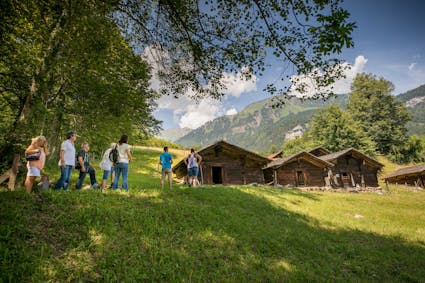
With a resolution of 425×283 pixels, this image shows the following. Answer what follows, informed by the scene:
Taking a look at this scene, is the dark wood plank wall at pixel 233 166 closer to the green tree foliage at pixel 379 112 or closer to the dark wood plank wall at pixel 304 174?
the dark wood plank wall at pixel 304 174

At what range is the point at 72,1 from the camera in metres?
5.50

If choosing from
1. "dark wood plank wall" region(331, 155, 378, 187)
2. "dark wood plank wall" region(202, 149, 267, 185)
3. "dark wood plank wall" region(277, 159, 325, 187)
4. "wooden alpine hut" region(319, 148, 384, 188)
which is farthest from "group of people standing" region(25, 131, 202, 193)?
"dark wood plank wall" region(331, 155, 378, 187)

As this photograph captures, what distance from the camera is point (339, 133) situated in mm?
47156

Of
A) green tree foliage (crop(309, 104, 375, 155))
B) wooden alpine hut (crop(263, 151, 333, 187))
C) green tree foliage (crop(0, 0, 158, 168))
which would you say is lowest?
wooden alpine hut (crop(263, 151, 333, 187))

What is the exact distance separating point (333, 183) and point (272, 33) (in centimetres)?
2996

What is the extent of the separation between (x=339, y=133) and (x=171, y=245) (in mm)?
51577

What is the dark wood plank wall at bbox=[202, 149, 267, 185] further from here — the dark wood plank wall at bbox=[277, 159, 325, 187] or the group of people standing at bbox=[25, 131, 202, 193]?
the group of people standing at bbox=[25, 131, 202, 193]

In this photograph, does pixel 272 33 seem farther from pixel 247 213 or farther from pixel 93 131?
pixel 93 131

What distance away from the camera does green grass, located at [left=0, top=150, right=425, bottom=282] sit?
12.3 ft

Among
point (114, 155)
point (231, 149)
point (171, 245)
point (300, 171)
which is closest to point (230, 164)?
point (231, 149)

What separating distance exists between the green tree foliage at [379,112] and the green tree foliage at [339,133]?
1080cm

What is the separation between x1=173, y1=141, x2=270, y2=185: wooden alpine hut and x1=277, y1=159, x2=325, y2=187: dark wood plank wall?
3894 millimetres

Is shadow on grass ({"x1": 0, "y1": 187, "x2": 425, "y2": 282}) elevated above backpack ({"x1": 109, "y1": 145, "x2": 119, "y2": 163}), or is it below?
below

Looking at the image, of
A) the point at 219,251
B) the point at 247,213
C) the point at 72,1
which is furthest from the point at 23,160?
the point at 247,213
